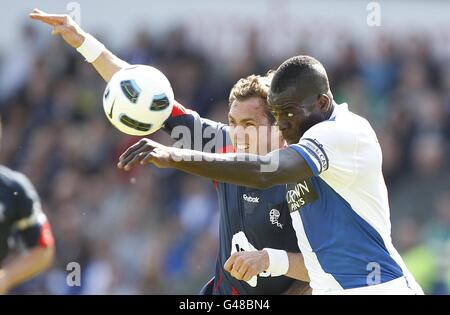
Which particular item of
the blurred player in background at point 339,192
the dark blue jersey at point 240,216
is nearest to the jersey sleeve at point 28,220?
the dark blue jersey at point 240,216

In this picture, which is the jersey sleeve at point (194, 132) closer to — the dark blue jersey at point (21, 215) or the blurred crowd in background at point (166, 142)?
the dark blue jersey at point (21, 215)

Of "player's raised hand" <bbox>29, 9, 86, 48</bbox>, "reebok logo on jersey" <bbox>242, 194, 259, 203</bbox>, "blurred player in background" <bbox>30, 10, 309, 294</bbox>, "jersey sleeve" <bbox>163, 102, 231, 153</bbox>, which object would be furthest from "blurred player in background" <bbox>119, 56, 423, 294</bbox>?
"player's raised hand" <bbox>29, 9, 86, 48</bbox>

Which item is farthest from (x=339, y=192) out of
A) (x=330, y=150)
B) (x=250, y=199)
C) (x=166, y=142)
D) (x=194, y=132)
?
(x=166, y=142)

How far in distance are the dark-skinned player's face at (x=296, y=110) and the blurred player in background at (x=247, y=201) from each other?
0.84 metres

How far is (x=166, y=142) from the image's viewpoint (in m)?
11.8

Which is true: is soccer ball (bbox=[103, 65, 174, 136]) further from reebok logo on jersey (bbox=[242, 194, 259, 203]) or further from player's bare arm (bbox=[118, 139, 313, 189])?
player's bare arm (bbox=[118, 139, 313, 189])

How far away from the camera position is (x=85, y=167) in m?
12.3

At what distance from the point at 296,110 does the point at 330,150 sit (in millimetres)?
359

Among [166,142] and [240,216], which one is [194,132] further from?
[166,142]

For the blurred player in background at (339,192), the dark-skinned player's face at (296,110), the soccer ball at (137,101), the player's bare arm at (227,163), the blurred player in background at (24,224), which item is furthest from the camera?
the blurred player in background at (24,224)

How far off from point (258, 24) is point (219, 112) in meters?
1.51

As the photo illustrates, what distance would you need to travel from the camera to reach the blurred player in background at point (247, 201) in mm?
6246

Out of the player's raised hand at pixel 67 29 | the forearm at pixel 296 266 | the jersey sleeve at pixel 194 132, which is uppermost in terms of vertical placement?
the player's raised hand at pixel 67 29

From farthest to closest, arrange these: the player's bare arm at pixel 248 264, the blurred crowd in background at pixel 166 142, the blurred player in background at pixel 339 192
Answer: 1. the blurred crowd in background at pixel 166 142
2. the player's bare arm at pixel 248 264
3. the blurred player in background at pixel 339 192
